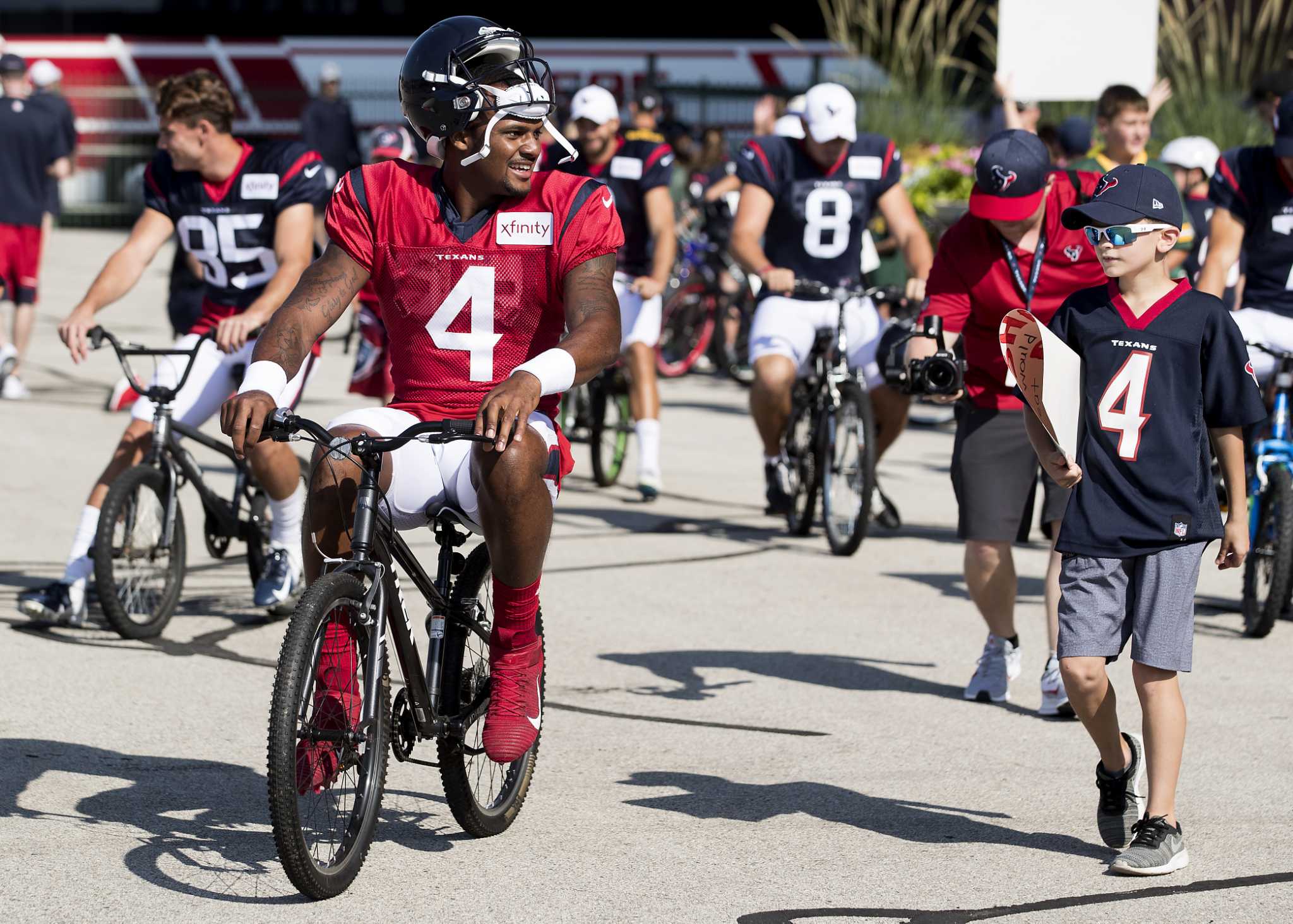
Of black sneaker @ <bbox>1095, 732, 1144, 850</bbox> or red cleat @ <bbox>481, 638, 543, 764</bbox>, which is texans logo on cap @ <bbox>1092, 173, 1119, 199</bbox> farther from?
red cleat @ <bbox>481, 638, 543, 764</bbox>

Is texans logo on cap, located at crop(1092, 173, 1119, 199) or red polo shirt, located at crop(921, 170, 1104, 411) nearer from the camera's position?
texans logo on cap, located at crop(1092, 173, 1119, 199)

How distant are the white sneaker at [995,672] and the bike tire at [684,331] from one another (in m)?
9.84

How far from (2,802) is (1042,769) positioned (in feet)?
9.59

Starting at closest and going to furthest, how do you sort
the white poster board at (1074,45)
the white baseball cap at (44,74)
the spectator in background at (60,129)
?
the white poster board at (1074,45) → the spectator in background at (60,129) → the white baseball cap at (44,74)

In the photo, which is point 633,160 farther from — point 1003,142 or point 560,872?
point 560,872

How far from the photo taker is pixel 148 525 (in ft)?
24.0

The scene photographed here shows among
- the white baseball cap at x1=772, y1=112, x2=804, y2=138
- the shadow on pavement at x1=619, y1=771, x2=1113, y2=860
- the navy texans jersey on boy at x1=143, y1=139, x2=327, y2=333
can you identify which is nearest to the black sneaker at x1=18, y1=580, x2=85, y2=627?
the navy texans jersey on boy at x1=143, y1=139, x2=327, y2=333

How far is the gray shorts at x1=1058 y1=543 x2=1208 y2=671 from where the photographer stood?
4.81 metres

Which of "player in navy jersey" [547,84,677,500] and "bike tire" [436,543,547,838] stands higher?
"player in navy jersey" [547,84,677,500]

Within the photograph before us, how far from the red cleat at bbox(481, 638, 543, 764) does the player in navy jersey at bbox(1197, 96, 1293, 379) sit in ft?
14.0

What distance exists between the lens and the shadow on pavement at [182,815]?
4629 mm

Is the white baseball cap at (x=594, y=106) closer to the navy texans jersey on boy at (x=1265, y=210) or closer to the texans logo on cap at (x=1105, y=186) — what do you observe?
the navy texans jersey on boy at (x=1265, y=210)

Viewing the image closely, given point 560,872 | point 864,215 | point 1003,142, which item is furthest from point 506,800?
point 864,215

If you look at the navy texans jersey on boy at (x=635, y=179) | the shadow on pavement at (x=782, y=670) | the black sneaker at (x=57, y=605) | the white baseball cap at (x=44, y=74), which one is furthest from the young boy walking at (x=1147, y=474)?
the white baseball cap at (x=44, y=74)
